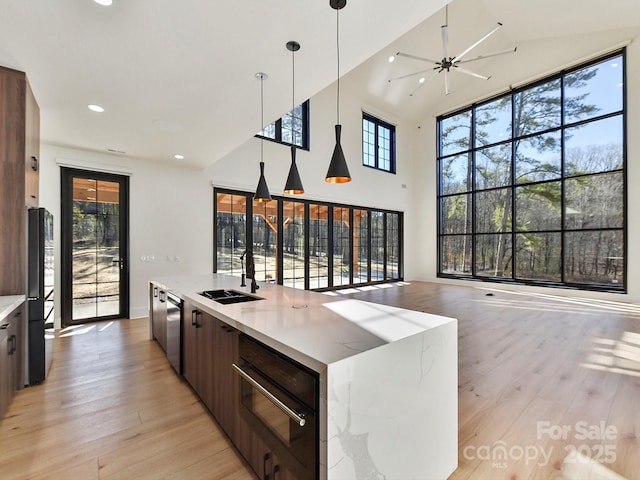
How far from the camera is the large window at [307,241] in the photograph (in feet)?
19.2

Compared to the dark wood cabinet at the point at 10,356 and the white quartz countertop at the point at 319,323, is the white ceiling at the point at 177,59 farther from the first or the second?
the dark wood cabinet at the point at 10,356

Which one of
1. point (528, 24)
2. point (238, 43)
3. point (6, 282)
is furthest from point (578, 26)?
point (6, 282)

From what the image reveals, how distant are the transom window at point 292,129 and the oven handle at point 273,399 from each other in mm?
5580

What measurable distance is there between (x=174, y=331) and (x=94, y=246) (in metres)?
2.99

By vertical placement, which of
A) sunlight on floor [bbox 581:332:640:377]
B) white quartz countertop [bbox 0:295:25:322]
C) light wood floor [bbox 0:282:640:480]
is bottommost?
light wood floor [bbox 0:282:640:480]

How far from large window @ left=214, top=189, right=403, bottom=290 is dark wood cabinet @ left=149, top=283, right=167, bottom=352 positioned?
152 cm

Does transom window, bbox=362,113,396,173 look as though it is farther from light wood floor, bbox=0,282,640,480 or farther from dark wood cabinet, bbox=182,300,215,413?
dark wood cabinet, bbox=182,300,215,413

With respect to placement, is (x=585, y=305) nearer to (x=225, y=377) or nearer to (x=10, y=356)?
(x=225, y=377)

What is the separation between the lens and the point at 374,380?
1142mm

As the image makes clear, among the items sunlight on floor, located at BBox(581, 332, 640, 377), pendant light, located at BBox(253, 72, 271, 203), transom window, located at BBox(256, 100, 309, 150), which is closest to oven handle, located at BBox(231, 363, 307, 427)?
pendant light, located at BBox(253, 72, 271, 203)

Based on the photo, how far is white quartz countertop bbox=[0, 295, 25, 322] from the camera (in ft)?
6.54

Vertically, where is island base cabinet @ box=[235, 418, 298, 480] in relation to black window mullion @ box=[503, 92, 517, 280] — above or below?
below

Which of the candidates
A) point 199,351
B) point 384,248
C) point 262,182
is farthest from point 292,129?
point 199,351

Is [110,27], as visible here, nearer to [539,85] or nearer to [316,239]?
[316,239]
